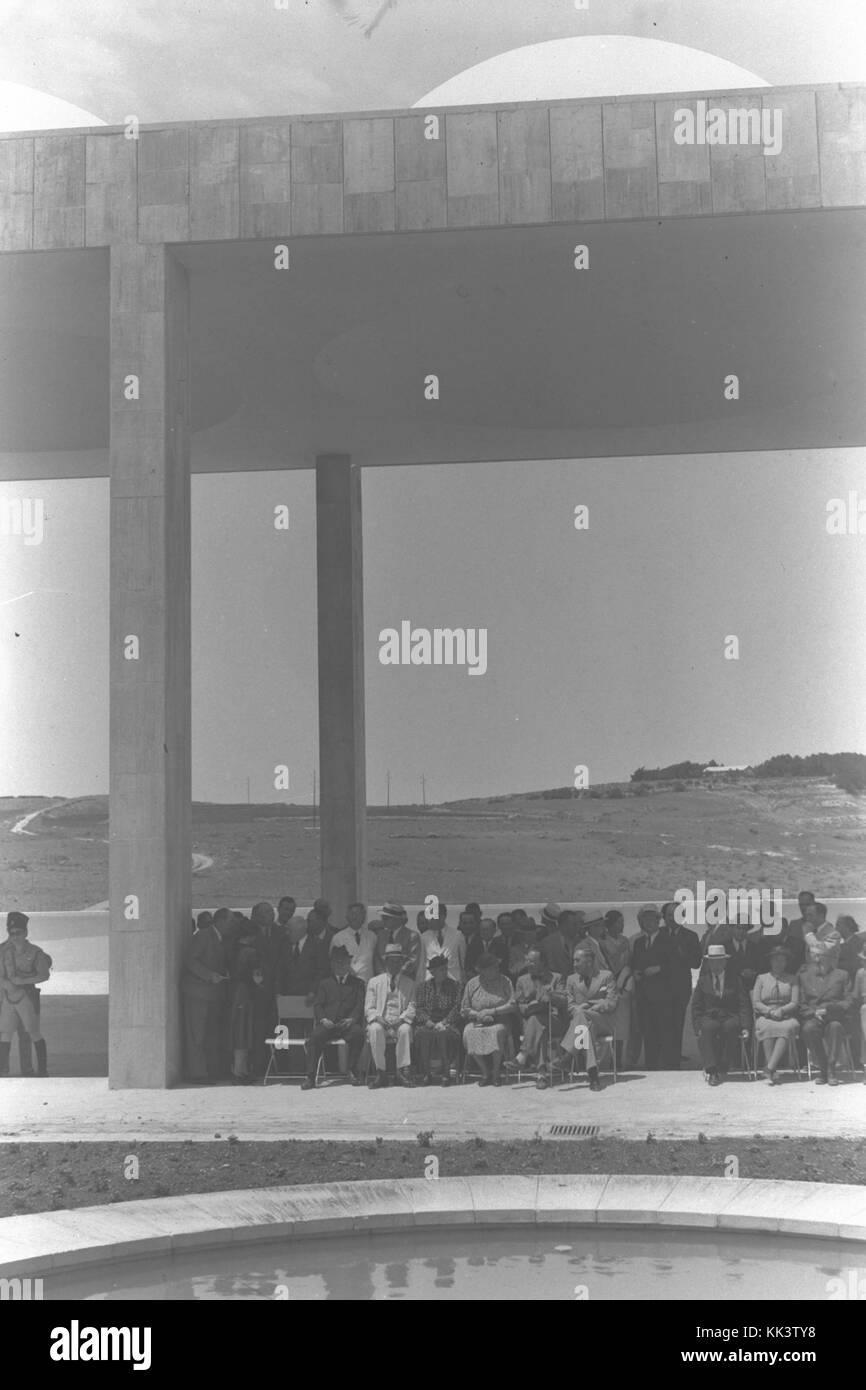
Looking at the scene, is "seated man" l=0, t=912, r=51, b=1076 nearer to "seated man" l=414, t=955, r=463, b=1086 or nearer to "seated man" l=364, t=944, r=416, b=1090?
"seated man" l=364, t=944, r=416, b=1090

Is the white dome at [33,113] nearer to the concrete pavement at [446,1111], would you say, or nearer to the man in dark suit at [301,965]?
the man in dark suit at [301,965]

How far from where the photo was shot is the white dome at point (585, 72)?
43.4ft

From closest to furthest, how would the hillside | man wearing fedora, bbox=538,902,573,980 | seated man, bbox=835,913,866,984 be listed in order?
seated man, bbox=835,913,866,984
man wearing fedora, bbox=538,902,573,980
the hillside

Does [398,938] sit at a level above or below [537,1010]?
above

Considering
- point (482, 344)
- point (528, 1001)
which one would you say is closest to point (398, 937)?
point (528, 1001)

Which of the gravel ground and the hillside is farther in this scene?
the hillside

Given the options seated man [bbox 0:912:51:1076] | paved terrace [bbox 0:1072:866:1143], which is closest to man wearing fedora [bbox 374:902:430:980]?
paved terrace [bbox 0:1072:866:1143]

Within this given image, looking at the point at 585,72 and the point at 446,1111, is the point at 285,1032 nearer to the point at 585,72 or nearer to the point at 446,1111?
the point at 446,1111

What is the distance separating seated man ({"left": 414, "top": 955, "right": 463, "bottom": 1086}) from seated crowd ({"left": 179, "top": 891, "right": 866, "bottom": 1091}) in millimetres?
11

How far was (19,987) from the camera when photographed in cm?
1300

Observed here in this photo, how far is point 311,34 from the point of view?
15.5m

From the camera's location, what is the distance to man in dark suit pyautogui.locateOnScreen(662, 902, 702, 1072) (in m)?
12.2

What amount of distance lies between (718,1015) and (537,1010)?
146cm
